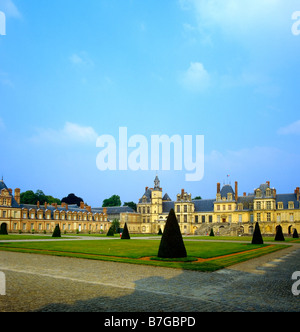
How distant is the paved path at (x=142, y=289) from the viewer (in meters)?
7.84

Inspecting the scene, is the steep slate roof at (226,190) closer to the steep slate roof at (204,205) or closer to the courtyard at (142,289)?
the steep slate roof at (204,205)

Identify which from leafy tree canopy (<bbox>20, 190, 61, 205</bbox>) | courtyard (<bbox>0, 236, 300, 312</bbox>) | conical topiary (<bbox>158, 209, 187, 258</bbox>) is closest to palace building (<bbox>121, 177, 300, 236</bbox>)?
leafy tree canopy (<bbox>20, 190, 61, 205</bbox>)

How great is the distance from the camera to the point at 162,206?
90.3 meters

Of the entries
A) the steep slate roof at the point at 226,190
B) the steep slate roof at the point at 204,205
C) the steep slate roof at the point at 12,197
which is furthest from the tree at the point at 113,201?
the steep slate roof at the point at 12,197

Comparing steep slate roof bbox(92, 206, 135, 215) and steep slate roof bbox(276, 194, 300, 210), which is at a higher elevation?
steep slate roof bbox(276, 194, 300, 210)

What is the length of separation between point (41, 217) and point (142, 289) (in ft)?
200

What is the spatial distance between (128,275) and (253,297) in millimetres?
5099

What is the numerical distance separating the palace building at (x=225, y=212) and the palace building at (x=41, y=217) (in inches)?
426

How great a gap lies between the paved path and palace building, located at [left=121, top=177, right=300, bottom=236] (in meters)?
56.7

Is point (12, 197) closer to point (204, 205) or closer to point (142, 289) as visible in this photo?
point (204, 205)

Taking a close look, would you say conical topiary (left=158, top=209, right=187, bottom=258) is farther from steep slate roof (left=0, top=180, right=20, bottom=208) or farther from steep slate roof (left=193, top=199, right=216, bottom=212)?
steep slate roof (left=193, top=199, right=216, bottom=212)

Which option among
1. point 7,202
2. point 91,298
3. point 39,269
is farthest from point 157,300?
point 7,202

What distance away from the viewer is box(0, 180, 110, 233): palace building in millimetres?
60188
